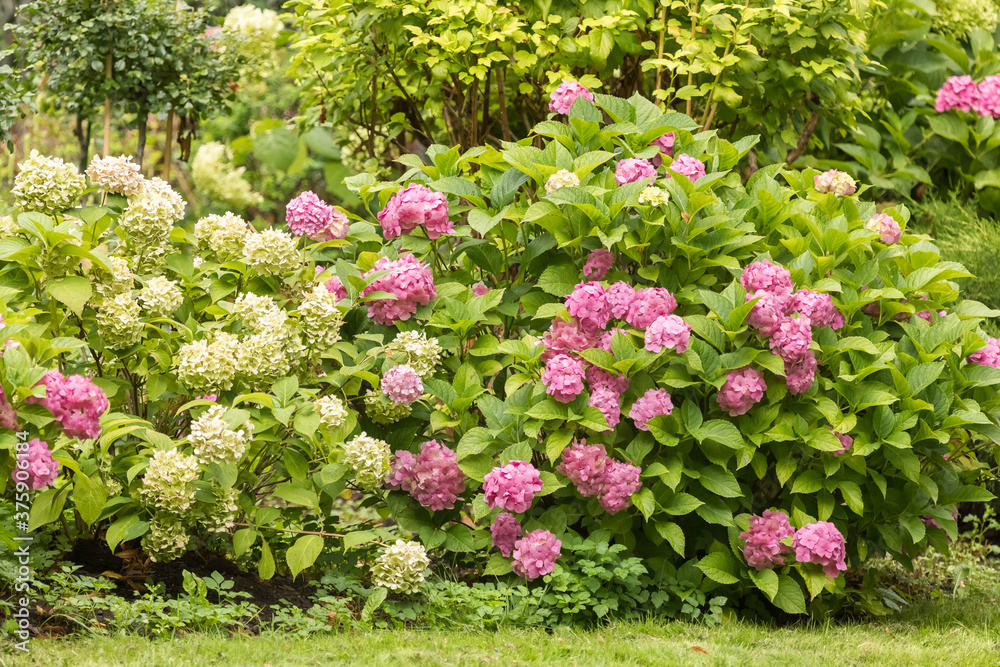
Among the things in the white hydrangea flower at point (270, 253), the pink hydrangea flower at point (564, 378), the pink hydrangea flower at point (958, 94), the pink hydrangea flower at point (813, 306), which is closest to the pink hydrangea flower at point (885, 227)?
the pink hydrangea flower at point (813, 306)

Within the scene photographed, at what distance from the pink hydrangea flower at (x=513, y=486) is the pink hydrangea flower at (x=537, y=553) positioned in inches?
5.9

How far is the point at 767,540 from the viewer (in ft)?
10.7

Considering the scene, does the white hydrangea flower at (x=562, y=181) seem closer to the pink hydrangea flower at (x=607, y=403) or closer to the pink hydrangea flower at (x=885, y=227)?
the pink hydrangea flower at (x=607, y=403)

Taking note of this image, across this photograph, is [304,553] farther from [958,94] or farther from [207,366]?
[958,94]

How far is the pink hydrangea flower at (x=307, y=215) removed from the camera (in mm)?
3629

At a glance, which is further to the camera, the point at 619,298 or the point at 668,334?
the point at 619,298

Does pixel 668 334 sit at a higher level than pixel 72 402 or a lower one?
higher

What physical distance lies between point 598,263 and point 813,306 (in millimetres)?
760

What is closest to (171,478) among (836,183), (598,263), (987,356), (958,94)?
(598,263)

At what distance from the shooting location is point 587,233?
345cm

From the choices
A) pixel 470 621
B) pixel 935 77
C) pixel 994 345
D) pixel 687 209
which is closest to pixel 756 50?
pixel 687 209

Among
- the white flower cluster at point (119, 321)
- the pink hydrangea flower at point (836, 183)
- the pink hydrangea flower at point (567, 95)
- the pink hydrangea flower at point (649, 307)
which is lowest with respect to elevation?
the white flower cluster at point (119, 321)

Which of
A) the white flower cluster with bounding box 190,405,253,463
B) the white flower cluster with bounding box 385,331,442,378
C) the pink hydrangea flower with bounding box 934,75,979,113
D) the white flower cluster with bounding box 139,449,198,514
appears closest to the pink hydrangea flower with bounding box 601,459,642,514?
the white flower cluster with bounding box 385,331,442,378

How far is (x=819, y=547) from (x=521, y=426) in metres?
1.08
